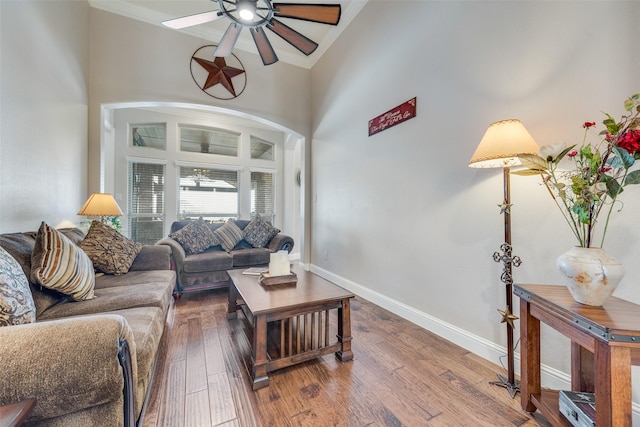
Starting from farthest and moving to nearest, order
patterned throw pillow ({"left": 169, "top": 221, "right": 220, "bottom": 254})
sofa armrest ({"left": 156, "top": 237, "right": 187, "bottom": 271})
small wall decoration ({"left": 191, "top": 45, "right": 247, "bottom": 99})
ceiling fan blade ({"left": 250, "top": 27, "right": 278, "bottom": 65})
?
small wall decoration ({"left": 191, "top": 45, "right": 247, "bottom": 99}) < patterned throw pillow ({"left": 169, "top": 221, "right": 220, "bottom": 254}) < sofa armrest ({"left": 156, "top": 237, "right": 187, "bottom": 271}) < ceiling fan blade ({"left": 250, "top": 27, "right": 278, "bottom": 65})

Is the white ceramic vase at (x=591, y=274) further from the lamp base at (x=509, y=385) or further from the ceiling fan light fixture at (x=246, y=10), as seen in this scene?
the ceiling fan light fixture at (x=246, y=10)

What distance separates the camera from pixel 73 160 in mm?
2623

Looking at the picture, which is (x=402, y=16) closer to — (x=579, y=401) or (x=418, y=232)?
(x=418, y=232)

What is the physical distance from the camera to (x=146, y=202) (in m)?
4.85

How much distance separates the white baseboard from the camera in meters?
1.42

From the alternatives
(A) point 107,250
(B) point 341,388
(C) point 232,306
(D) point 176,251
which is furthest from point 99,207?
(B) point 341,388

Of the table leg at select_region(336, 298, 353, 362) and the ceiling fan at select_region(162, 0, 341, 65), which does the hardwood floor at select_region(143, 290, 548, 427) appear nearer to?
the table leg at select_region(336, 298, 353, 362)

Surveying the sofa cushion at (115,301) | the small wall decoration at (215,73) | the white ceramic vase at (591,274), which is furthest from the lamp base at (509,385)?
the small wall decoration at (215,73)

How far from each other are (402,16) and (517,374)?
3182 millimetres

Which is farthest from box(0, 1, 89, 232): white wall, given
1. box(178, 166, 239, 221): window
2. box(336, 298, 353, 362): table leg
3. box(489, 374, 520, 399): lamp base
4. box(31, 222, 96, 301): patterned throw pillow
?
box(489, 374, 520, 399): lamp base

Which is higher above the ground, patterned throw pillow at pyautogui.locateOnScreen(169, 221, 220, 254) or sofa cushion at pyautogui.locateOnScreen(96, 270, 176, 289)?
patterned throw pillow at pyautogui.locateOnScreen(169, 221, 220, 254)

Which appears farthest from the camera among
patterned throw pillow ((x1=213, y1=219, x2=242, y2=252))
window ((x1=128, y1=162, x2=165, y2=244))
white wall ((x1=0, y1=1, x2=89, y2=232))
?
window ((x1=128, y1=162, x2=165, y2=244))

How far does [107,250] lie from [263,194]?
12.6 ft

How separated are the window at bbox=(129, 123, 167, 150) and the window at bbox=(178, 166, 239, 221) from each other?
24.7 inches
